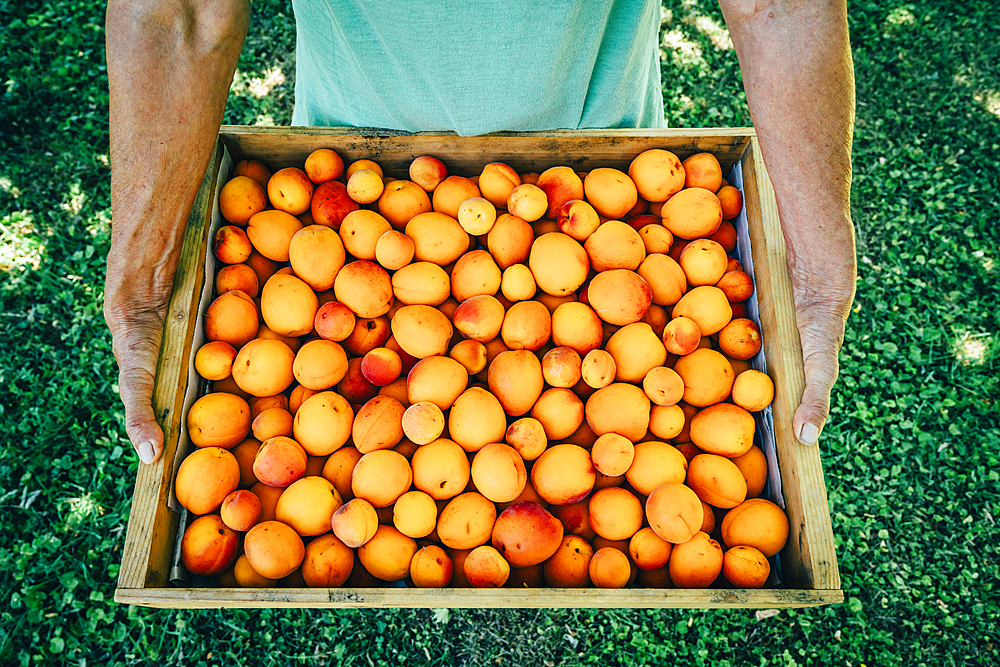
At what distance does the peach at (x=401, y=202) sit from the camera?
1.79 m

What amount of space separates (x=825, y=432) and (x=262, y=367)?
2691 mm

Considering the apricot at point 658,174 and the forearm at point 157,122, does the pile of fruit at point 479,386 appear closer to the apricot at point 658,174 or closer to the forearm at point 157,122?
the apricot at point 658,174

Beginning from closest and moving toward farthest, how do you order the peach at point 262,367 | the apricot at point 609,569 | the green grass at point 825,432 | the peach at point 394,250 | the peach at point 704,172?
the apricot at point 609,569 → the peach at point 262,367 → the peach at point 394,250 → the peach at point 704,172 → the green grass at point 825,432

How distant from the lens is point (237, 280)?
172 centimetres

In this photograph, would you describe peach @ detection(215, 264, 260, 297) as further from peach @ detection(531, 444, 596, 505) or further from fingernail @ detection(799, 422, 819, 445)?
fingernail @ detection(799, 422, 819, 445)

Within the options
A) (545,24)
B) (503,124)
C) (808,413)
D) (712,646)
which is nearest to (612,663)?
(712,646)

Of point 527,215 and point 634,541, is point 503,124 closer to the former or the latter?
point 527,215

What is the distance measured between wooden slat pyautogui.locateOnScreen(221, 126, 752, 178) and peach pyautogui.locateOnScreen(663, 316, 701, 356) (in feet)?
2.04

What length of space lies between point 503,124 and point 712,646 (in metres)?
2.31

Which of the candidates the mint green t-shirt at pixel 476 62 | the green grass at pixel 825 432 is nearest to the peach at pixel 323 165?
the mint green t-shirt at pixel 476 62

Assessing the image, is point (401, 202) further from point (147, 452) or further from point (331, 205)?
point (147, 452)

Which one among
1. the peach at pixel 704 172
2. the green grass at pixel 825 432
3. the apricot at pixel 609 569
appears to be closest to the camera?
the apricot at pixel 609 569

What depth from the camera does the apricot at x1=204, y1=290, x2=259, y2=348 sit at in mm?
1656

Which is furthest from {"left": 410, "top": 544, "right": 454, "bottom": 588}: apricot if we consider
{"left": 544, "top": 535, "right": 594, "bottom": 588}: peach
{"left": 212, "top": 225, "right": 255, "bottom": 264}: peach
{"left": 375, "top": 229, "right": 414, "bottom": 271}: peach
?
{"left": 212, "top": 225, "right": 255, "bottom": 264}: peach
